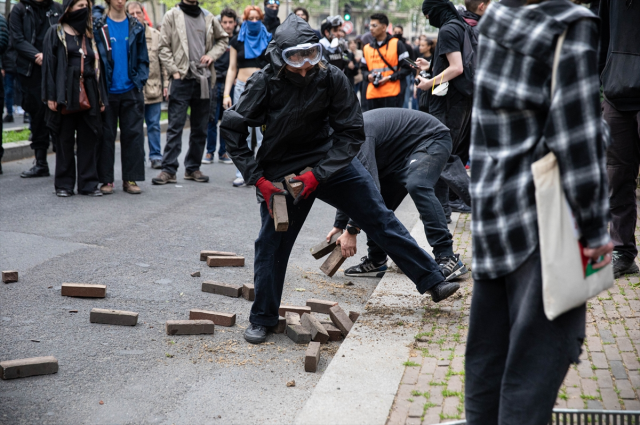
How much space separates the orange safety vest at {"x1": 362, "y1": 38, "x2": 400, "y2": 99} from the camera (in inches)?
454

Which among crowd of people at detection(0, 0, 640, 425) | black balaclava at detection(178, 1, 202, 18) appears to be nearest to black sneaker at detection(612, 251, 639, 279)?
crowd of people at detection(0, 0, 640, 425)

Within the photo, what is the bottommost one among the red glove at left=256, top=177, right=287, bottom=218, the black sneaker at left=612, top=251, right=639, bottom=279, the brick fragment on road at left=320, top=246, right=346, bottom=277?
the brick fragment on road at left=320, top=246, right=346, bottom=277

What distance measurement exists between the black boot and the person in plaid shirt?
8675 mm

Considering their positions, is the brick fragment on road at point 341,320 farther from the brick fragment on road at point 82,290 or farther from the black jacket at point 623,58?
the black jacket at point 623,58

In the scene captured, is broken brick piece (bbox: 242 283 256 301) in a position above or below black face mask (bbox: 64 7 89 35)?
below

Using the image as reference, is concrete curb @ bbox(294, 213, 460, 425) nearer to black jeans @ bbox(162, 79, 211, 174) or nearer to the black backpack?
the black backpack

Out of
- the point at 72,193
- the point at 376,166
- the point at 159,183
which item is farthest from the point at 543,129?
the point at 159,183

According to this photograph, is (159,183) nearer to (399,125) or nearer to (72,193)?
(72,193)

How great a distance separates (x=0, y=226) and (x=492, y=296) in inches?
233

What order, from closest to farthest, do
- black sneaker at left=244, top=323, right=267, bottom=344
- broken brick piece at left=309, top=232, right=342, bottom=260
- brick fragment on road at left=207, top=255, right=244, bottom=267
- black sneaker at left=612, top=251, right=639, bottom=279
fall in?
1. black sneaker at left=244, top=323, right=267, bottom=344
2. black sneaker at left=612, top=251, right=639, bottom=279
3. broken brick piece at left=309, top=232, right=342, bottom=260
4. brick fragment on road at left=207, top=255, right=244, bottom=267

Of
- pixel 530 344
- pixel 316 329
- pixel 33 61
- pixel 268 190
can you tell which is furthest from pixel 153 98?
pixel 530 344

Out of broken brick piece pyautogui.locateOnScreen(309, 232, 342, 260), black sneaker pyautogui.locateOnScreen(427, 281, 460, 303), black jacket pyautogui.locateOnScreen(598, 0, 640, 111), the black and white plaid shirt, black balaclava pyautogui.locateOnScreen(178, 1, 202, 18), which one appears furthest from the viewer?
black balaclava pyautogui.locateOnScreen(178, 1, 202, 18)

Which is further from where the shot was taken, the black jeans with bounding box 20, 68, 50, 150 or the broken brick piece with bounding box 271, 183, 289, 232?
the black jeans with bounding box 20, 68, 50, 150

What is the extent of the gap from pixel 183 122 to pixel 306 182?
19.9ft
